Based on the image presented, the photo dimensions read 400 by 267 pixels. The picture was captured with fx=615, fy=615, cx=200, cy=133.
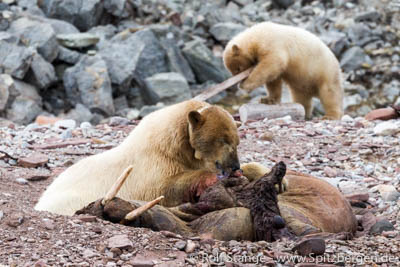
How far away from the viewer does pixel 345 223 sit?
512 centimetres

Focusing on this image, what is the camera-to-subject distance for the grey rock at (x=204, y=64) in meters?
20.8

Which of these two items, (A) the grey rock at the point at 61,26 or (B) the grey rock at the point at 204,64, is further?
(B) the grey rock at the point at 204,64

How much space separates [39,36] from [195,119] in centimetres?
1462

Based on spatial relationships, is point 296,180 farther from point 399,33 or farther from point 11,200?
point 399,33

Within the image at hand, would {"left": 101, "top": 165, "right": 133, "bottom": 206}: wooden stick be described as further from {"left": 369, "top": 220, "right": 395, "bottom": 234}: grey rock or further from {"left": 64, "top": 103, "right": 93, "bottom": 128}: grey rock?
{"left": 64, "top": 103, "right": 93, "bottom": 128}: grey rock

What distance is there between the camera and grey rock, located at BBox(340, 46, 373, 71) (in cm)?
2186

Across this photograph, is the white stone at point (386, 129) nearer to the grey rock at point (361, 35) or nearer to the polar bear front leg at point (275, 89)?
the polar bear front leg at point (275, 89)

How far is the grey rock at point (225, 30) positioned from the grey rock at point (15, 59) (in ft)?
24.9

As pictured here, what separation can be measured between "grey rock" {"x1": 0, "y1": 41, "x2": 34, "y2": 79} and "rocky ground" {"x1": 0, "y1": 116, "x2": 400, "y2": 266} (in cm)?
761

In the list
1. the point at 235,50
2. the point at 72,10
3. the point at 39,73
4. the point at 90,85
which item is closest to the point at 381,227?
the point at 235,50

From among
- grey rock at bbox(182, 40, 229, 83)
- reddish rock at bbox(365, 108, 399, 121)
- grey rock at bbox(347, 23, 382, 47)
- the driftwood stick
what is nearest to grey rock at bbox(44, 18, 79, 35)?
grey rock at bbox(182, 40, 229, 83)

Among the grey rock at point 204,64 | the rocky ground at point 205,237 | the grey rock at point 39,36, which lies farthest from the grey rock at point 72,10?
the rocky ground at point 205,237

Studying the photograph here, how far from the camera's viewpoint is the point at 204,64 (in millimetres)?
20828

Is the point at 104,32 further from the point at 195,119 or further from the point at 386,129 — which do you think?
the point at 195,119
